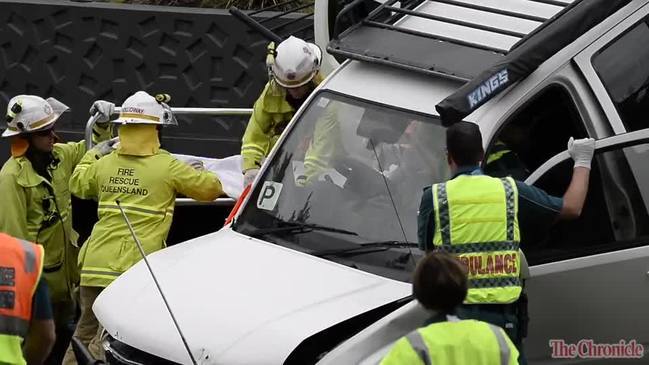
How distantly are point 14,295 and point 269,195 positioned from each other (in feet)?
7.80

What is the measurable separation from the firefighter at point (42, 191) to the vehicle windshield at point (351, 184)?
163cm

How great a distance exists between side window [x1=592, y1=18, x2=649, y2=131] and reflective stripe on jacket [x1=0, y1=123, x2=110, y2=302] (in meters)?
3.37

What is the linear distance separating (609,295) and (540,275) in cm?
32

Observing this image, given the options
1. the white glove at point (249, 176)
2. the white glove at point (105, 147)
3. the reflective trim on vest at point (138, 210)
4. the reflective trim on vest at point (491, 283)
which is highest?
the white glove at point (105, 147)

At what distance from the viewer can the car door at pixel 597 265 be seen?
6.50 m

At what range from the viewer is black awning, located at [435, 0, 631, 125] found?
642cm

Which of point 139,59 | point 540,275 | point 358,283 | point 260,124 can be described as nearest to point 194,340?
point 358,283

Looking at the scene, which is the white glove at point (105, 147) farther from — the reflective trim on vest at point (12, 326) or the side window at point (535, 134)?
Result: the reflective trim on vest at point (12, 326)

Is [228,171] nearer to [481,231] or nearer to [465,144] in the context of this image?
[465,144]

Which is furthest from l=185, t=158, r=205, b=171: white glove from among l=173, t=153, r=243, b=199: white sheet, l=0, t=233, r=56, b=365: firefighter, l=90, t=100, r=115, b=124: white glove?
l=0, t=233, r=56, b=365: firefighter

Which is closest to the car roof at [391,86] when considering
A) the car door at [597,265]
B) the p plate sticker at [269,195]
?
the p plate sticker at [269,195]

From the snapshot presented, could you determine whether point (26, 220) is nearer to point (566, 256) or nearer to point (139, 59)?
point (566, 256)

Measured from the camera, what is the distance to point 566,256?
657 centimetres

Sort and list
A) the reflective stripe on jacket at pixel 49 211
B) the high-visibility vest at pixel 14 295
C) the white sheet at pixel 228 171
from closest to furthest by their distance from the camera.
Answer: the high-visibility vest at pixel 14 295 → the reflective stripe on jacket at pixel 49 211 → the white sheet at pixel 228 171
